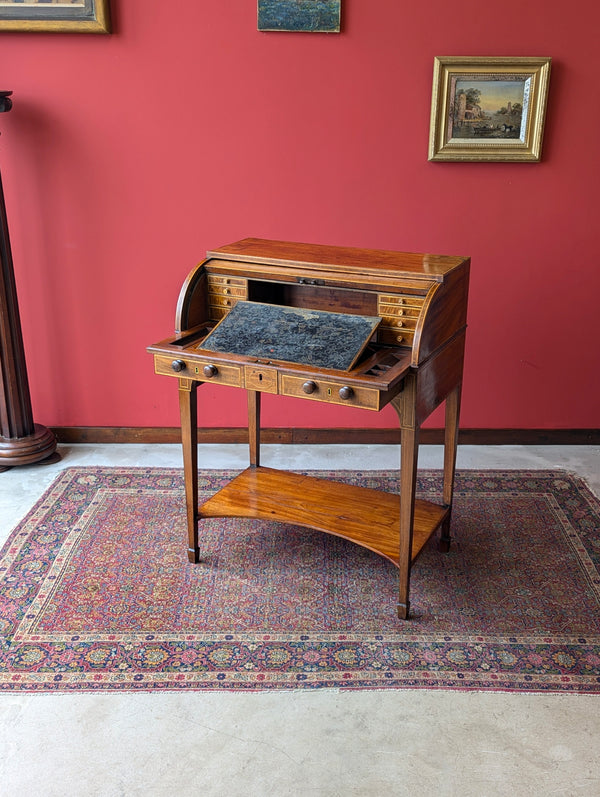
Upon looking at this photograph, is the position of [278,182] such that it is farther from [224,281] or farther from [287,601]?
[287,601]

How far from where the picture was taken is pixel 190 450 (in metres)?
3.26

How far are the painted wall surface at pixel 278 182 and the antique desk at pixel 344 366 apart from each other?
0.89m

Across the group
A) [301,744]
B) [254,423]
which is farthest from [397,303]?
[301,744]

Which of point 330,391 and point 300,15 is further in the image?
point 300,15

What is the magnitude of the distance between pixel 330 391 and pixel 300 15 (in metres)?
2.13

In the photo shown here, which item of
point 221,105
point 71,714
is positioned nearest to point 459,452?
point 221,105

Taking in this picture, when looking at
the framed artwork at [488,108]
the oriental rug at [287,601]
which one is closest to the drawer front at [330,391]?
the oriental rug at [287,601]

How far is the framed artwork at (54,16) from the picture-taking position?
3844 mm

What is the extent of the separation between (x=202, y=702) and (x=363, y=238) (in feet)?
8.22

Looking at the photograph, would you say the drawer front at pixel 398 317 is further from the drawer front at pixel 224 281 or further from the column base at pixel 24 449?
the column base at pixel 24 449

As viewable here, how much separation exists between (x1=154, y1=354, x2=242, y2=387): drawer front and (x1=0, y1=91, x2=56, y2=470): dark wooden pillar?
141 cm

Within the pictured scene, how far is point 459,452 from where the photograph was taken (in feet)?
14.6

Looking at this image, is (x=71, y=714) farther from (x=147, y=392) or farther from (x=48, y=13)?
(x=48, y=13)

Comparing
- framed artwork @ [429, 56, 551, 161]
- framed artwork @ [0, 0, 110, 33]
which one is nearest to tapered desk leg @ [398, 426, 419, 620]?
framed artwork @ [429, 56, 551, 161]
